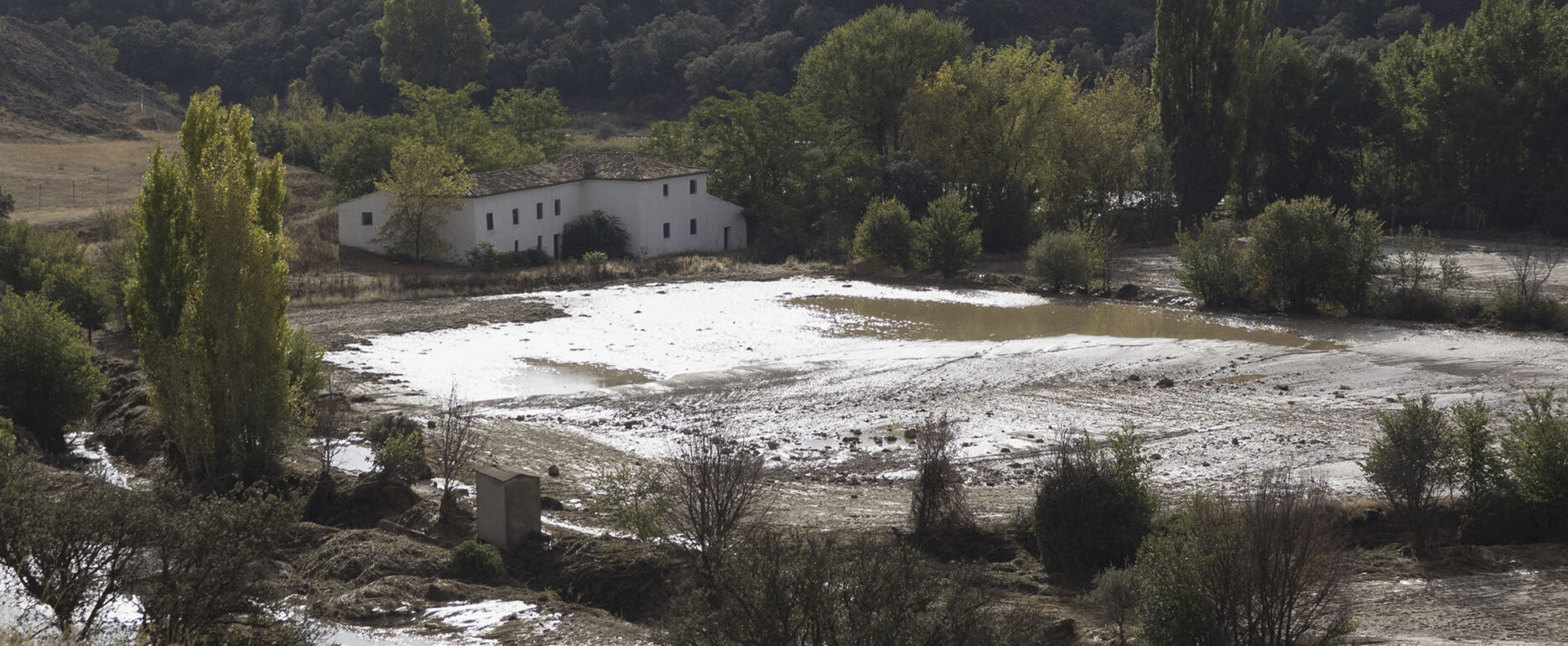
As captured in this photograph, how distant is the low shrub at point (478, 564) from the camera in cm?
1720

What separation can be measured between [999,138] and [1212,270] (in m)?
15.4

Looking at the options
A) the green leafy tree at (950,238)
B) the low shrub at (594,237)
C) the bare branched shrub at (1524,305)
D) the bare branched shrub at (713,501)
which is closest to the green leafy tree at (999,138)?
the green leafy tree at (950,238)

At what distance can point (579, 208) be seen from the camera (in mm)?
51625

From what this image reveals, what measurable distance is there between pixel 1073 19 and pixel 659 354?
6598 centimetres

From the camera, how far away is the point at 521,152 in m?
57.5

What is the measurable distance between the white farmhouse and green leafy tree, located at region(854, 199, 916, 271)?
351 inches

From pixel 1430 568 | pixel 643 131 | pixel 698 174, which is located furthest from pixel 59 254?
pixel 643 131

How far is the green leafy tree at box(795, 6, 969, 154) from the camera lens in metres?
56.4

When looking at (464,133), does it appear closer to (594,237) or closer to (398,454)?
(594,237)

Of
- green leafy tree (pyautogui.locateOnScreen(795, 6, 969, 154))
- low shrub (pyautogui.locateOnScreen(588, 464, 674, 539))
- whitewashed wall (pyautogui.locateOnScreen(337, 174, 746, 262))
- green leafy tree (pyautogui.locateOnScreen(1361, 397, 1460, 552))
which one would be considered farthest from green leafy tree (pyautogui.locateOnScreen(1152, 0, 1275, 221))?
low shrub (pyautogui.locateOnScreen(588, 464, 674, 539))

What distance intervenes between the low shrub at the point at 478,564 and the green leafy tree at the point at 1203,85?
4031 centimetres

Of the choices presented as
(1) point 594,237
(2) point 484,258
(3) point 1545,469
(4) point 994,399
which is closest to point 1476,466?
(3) point 1545,469

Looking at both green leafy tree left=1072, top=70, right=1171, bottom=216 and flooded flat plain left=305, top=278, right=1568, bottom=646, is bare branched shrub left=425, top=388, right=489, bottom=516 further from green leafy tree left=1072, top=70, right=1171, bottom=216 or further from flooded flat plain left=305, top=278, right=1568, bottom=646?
green leafy tree left=1072, top=70, right=1171, bottom=216

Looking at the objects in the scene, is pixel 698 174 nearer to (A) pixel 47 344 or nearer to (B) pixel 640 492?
(A) pixel 47 344
